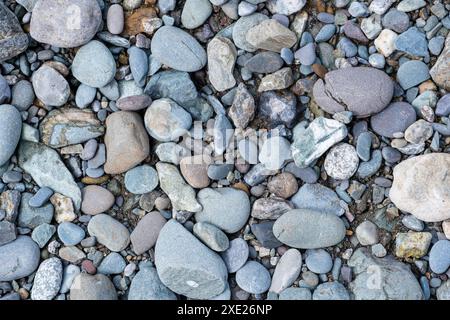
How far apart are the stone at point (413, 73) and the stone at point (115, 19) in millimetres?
761

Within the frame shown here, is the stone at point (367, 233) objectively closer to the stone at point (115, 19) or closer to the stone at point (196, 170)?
the stone at point (196, 170)

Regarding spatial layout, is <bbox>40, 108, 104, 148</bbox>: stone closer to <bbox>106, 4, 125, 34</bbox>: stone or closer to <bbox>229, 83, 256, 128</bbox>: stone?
<bbox>106, 4, 125, 34</bbox>: stone

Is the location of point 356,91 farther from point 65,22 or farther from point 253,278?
point 65,22

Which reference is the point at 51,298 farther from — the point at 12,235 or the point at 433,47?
the point at 433,47

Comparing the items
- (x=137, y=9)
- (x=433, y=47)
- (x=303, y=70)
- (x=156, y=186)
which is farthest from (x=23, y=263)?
(x=433, y=47)

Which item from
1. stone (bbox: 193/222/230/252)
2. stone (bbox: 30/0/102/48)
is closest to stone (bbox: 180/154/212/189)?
stone (bbox: 193/222/230/252)

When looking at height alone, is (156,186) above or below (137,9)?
below

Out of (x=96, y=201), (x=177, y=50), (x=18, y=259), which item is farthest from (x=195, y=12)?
(x=18, y=259)

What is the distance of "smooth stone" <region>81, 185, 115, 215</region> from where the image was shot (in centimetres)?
155

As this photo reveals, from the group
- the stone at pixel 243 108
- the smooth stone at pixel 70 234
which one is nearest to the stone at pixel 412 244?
the stone at pixel 243 108

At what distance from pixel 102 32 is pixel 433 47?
89 cm

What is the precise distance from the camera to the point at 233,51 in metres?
1.55

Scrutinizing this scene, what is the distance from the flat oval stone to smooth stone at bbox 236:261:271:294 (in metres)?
0.55

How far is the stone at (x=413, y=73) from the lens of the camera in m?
1.50
